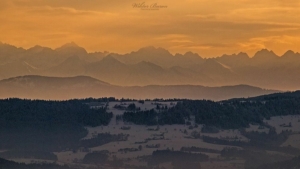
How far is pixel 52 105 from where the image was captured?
98438 mm

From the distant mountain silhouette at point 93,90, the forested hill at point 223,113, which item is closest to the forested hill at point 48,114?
the forested hill at point 223,113

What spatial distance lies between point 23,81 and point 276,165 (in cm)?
9960

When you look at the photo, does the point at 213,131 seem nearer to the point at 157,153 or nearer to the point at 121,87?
the point at 157,153

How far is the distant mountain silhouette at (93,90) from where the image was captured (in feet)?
499

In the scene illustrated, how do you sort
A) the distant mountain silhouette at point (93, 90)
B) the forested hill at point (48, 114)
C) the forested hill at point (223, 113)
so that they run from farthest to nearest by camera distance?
the distant mountain silhouette at point (93, 90) < the forested hill at point (223, 113) < the forested hill at point (48, 114)

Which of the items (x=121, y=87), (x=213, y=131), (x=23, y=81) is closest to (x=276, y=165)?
(x=213, y=131)

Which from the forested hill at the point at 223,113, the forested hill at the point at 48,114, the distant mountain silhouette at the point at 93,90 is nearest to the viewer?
the forested hill at the point at 48,114

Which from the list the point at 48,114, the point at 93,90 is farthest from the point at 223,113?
the point at 93,90

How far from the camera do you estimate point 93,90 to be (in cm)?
16288

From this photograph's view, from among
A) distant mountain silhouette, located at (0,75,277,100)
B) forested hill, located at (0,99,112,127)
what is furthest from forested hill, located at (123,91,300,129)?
distant mountain silhouette, located at (0,75,277,100)

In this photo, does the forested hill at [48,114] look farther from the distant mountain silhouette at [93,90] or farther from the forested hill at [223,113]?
the distant mountain silhouette at [93,90]

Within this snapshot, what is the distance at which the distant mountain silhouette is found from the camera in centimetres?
15200

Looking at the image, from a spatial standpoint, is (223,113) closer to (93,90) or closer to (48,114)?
(48,114)

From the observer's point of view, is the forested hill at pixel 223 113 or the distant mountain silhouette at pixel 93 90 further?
the distant mountain silhouette at pixel 93 90
